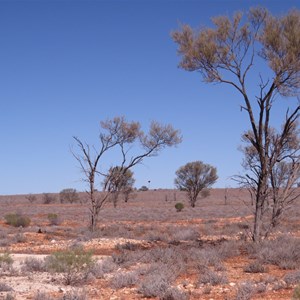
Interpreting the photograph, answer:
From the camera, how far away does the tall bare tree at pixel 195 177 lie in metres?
65.3

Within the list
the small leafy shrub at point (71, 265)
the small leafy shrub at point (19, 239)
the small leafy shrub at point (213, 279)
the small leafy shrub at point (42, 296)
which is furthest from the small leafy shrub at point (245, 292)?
the small leafy shrub at point (19, 239)

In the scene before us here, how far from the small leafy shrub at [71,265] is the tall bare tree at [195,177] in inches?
2059

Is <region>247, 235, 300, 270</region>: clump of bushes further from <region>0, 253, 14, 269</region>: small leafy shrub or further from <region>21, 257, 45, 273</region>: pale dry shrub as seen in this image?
<region>0, 253, 14, 269</region>: small leafy shrub

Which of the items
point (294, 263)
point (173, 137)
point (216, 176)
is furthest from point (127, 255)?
point (216, 176)

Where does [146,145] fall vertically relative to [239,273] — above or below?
A: above

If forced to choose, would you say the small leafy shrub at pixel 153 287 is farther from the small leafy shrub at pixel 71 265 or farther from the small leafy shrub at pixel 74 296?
the small leafy shrub at pixel 71 265

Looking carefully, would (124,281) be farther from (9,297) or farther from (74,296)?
Answer: (9,297)

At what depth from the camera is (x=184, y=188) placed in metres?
67.2

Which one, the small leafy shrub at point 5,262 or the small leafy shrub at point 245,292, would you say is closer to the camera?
the small leafy shrub at point 245,292

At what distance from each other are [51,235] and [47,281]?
14.2 metres

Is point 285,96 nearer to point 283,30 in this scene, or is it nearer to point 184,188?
point 283,30

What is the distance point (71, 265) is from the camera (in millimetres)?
12383

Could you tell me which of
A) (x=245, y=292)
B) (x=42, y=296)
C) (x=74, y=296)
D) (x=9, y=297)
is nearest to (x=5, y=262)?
(x=9, y=297)

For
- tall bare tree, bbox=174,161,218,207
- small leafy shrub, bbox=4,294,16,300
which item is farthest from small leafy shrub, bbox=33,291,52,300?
tall bare tree, bbox=174,161,218,207
